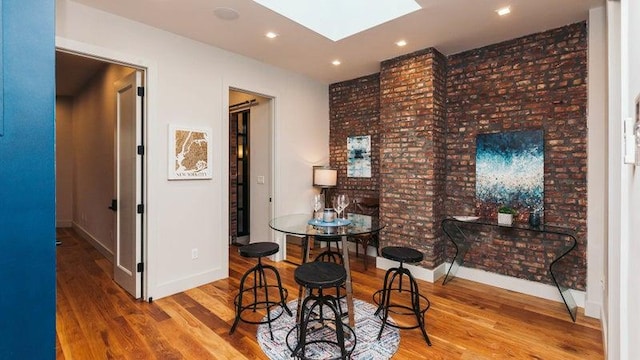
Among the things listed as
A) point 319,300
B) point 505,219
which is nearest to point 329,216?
point 319,300

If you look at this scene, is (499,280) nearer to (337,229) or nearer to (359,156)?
(337,229)

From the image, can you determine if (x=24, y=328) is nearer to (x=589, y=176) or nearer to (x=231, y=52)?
(x=231, y=52)

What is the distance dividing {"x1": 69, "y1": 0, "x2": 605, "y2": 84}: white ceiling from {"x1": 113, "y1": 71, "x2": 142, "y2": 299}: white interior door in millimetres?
736

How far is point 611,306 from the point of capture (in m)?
1.96

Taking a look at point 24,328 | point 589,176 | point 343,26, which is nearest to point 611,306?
point 589,176

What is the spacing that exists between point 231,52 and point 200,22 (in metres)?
0.79

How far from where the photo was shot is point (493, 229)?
3.67 metres

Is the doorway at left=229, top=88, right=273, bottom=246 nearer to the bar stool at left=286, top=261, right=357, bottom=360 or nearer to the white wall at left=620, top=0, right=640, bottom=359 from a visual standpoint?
the bar stool at left=286, top=261, right=357, bottom=360

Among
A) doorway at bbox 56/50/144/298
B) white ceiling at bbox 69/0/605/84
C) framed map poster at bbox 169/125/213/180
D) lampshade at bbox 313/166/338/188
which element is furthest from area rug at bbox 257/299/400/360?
white ceiling at bbox 69/0/605/84

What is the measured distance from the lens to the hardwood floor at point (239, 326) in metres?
2.31

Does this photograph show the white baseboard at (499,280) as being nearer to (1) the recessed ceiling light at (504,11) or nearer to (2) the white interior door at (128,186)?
(1) the recessed ceiling light at (504,11)

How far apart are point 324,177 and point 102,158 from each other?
3.63 meters

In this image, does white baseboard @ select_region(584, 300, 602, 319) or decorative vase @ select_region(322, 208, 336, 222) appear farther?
decorative vase @ select_region(322, 208, 336, 222)

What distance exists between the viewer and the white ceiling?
2777mm
